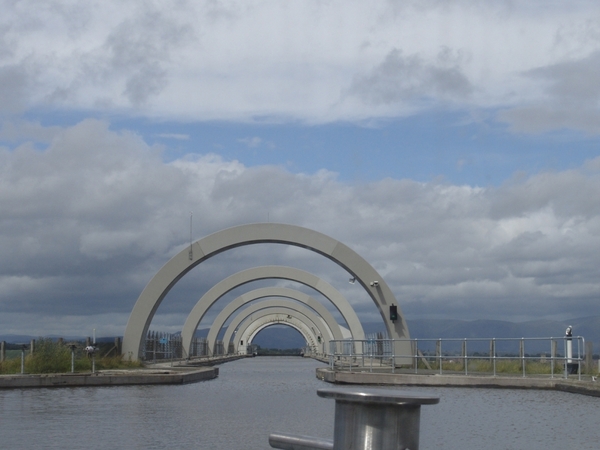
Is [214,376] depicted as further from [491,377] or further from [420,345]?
[491,377]

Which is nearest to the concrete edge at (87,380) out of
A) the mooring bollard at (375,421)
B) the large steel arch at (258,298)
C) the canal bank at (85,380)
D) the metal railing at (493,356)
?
the canal bank at (85,380)

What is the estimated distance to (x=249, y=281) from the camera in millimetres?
45656

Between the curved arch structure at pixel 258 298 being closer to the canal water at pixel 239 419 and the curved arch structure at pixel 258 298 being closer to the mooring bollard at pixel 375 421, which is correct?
the canal water at pixel 239 419

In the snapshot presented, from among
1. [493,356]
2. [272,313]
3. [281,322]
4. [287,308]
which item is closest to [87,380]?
[493,356]

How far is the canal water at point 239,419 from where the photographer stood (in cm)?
1108

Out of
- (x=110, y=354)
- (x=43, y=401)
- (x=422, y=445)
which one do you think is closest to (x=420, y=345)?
(x=110, y=354)

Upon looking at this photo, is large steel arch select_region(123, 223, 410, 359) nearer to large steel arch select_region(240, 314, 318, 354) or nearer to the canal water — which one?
the canal water

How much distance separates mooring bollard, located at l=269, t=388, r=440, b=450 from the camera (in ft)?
9.18

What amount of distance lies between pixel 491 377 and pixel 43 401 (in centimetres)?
1109

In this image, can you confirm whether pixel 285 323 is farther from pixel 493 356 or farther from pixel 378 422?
pixel 378 422

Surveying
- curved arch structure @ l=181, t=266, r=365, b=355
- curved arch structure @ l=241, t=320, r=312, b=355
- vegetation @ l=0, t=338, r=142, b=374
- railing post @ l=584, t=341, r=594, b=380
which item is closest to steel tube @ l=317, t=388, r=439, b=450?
railing post @ l=584, t=341, r=594, b=380

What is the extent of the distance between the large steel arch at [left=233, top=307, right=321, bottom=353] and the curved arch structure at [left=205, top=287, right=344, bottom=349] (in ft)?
37.3

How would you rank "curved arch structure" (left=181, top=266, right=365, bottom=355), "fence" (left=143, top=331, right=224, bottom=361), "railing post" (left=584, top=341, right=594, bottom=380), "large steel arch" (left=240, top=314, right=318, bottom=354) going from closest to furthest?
"railing post" (left=584, top=341, right=594, bottom=380) → "fence" (left=143, top=331, right=224, bottom=361) → "curved arch structure" (left=181, top=266, right=365, bottom=355) → "large steel arch" (left=240, top=314, right=318, bottom=354)

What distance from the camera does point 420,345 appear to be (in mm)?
27297
